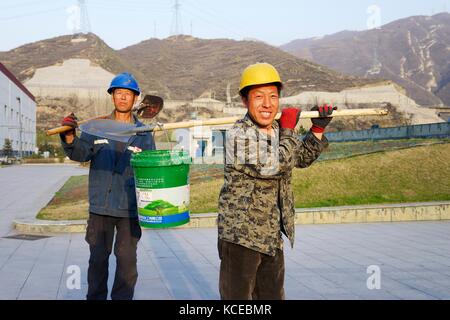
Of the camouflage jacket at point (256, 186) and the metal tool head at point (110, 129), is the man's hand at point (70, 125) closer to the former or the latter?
the metal tool head at point (110, 129)

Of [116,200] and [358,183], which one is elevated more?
[116,200]

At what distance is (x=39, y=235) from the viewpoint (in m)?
9.33

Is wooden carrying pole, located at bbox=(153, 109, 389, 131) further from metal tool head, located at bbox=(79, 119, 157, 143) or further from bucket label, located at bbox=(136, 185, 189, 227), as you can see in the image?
bucket label, located at bbox=(136, 185, 189, 227)

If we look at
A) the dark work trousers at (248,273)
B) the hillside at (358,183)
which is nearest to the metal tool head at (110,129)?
the dark work trousers at (248,273)

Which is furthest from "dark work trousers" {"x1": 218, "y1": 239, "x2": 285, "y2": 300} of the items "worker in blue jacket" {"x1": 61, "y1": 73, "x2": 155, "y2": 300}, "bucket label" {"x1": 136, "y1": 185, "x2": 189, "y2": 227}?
"worker in blue jacket" {"x1": 61, "y1": 73, "x2": 155, "y2": 300}

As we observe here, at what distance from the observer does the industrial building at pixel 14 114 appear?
168ft

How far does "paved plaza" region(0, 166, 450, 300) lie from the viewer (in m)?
5.48

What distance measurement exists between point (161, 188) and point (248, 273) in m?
0.90

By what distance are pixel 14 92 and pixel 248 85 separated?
59.5 meters

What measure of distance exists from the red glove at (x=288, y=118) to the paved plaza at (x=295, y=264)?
2.62 meters

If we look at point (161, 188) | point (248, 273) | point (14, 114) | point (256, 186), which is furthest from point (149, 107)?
point (14, 114)

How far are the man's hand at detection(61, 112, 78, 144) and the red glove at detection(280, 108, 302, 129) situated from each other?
1624 mm

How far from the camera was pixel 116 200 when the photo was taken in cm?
421

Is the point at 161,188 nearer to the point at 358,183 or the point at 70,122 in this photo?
the point at 70,122
